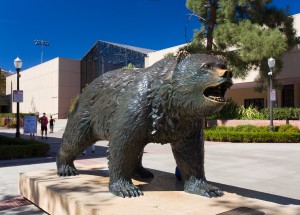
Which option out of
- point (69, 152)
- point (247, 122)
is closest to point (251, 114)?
point (247, 122)

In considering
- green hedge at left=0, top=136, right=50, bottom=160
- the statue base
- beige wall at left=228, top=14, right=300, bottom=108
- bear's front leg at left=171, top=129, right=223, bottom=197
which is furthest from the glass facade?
bear's front leg at left=171, top=129, right=223, bottom=197

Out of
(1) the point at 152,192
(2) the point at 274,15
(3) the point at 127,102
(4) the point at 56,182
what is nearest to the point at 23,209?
(4) the point at 56,182

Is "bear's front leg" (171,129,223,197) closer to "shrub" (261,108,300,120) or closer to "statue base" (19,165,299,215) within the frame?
"statue base" (19,165,299,215)

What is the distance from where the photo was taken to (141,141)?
324cm

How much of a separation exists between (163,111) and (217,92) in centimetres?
58

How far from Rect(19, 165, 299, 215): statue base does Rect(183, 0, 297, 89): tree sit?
14.3m

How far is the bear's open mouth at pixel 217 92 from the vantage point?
8.74ft

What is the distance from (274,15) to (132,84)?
1858cm

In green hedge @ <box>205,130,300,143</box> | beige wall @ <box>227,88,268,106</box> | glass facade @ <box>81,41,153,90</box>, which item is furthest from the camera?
glass facade @ <box>81,41,153,90</box>

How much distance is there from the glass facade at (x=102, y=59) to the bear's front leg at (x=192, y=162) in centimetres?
3650

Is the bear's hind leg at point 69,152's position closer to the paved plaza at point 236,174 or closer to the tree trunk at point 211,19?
the paved plaza at point 236,174

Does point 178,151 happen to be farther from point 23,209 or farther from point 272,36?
point 272,36

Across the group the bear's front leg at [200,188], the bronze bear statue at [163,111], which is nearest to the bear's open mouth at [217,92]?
the bronze bear statue at [163,111]

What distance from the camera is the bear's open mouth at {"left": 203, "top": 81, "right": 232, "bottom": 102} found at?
2.66m
